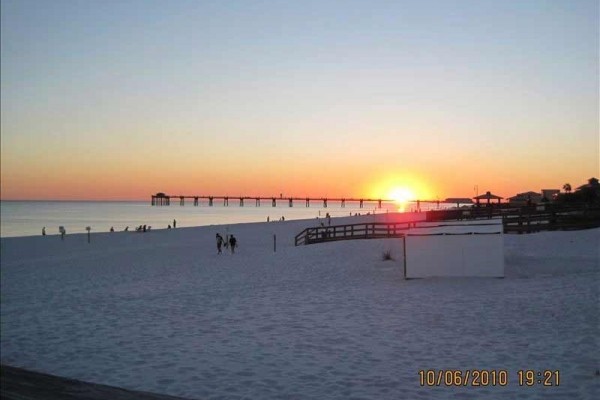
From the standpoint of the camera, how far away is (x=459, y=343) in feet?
29.6

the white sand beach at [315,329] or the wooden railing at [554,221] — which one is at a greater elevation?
the wooden railing at [554,221]

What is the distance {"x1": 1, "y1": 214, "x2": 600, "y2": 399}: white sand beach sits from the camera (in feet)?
24.0

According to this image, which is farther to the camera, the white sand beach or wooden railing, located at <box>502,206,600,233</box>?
wooden railing, located at <box>502,206,600,233</box>

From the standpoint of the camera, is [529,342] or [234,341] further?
[234,341]

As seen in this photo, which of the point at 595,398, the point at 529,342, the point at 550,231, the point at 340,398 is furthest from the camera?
the point at 550,231

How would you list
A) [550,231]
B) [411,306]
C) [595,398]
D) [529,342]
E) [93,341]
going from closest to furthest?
[595,398]
[529,342]
[93,341]
[411,306]
[550,231]

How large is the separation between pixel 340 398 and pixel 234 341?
12.6 feet

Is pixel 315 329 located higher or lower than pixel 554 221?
lower

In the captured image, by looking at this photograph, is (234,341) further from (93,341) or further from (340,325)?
(93,341)

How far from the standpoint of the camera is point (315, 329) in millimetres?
10602

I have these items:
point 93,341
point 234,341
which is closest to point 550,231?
point 234,341

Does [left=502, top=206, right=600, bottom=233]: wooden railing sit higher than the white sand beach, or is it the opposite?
[left=502, top=206, right=600, bottom=233]: wooden railing

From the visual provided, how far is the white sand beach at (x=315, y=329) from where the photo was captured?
7324 mm

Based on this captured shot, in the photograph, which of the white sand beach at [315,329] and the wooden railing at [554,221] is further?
the wooden railing at [554,221]
